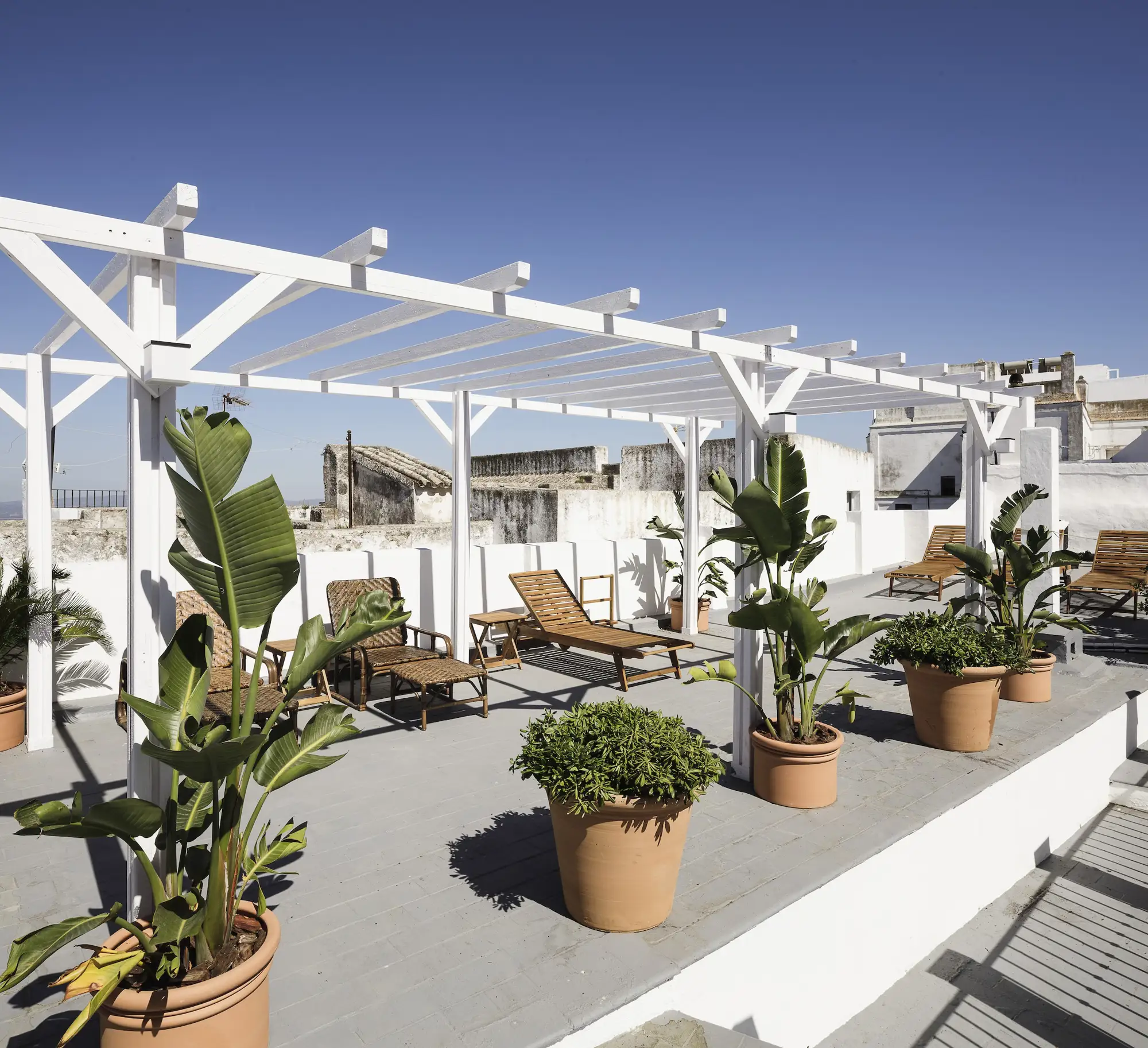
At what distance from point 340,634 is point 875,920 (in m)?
3.13

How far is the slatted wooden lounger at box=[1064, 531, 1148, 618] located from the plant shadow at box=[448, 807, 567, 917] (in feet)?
26.6

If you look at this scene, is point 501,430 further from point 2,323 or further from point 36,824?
point 36,824

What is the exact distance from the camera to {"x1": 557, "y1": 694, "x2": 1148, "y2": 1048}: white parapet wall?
294cm

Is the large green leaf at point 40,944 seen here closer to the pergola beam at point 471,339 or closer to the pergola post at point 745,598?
the pergola beam at point 471,339

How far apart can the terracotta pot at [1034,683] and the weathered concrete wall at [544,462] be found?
45.0 ft

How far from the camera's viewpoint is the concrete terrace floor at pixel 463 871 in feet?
8.54

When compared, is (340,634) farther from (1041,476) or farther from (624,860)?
(1041,476)

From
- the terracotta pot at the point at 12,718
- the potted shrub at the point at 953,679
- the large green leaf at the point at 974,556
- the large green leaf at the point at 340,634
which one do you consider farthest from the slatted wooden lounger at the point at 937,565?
the terracotta pot at the point at 12,718

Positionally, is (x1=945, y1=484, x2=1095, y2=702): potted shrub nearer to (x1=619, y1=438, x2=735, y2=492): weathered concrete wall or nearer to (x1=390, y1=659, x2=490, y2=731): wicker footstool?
(x1=390, y1=659, x2=490, y2=731): wicker footstool

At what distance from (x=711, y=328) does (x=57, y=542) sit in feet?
24.0

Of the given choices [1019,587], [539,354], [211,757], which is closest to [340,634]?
[211,757]

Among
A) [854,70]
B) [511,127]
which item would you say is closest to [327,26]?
[511,127]

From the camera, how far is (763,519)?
157 inches

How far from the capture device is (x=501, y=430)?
982 centimetres
